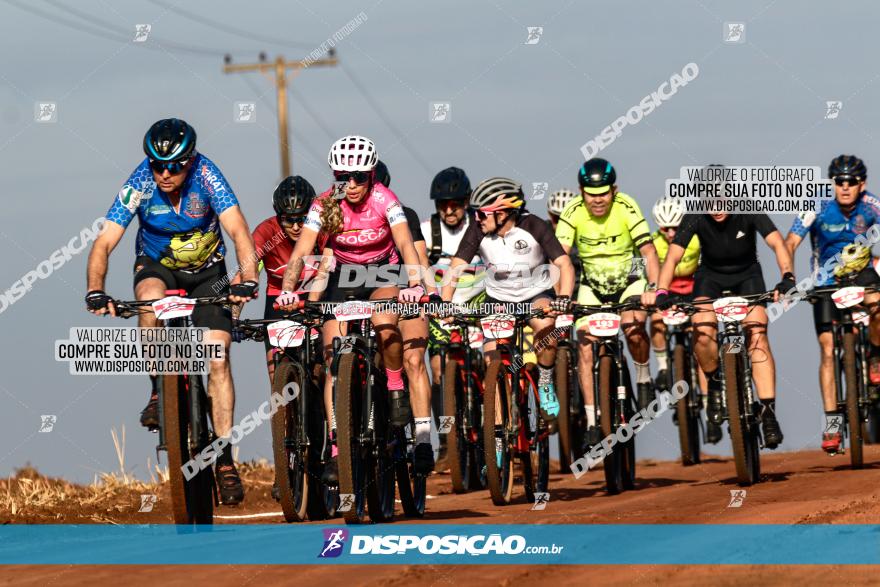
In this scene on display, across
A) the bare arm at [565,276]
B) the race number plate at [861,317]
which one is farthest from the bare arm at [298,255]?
the race number plate at [861,317]

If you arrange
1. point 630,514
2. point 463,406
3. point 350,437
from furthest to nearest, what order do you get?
1. point 463,406
2. point 630,514
3. point 350,437

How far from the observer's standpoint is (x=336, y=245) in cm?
1242

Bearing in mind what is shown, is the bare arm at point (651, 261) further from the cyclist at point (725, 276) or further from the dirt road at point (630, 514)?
the dirt road at point (630, 514)

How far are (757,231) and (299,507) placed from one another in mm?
5393

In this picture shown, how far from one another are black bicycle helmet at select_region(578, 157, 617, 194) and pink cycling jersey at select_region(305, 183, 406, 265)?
3.78 meters

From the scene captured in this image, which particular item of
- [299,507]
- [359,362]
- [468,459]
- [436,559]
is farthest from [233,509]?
[436,559]

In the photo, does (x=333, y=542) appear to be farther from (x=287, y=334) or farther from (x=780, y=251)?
(x=780, y=251)

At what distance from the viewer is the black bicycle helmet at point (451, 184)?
16531 mm

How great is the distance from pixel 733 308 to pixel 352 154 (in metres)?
3.80

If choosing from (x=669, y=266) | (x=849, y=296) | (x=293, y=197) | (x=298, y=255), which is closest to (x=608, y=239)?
(x=669, y=266)

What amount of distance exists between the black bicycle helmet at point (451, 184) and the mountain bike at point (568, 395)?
1.74 m

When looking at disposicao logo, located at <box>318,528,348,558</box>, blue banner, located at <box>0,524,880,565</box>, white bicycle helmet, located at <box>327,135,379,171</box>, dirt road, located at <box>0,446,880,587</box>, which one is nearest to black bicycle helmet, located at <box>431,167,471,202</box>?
dirt road, located at <box>0,446,880,587</box>

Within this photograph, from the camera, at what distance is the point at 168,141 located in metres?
11.9

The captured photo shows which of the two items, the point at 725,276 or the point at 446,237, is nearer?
the point at 725,276
